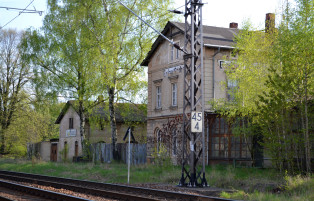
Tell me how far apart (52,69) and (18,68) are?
1463cm

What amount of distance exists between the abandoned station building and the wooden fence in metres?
0.63

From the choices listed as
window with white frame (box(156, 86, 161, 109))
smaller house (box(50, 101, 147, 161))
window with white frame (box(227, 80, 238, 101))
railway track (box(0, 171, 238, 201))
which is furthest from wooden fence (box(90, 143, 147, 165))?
railway track (box(0, 171, 238, 201))

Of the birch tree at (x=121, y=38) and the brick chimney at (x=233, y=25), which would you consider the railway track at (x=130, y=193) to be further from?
the brick chimney at (x=233, y=25)

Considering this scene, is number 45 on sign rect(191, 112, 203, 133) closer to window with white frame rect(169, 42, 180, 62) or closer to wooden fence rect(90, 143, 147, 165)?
window with white frame rect(169, 42, 180, 62)

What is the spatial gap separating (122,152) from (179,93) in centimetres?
743

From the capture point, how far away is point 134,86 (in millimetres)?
34219

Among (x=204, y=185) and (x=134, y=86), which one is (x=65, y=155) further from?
(x=204, y=185)

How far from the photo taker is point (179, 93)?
1265 inches

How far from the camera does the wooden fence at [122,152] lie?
3459cm

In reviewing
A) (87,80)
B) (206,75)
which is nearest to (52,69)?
(87,80)

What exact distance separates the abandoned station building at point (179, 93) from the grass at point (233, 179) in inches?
102

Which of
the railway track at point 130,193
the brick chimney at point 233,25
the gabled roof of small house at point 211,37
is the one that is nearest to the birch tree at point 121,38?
the gabled roof of small house at point 211,37

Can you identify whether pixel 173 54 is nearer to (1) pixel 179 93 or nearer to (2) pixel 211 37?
(1) pixel 179 93

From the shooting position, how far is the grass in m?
15.0
